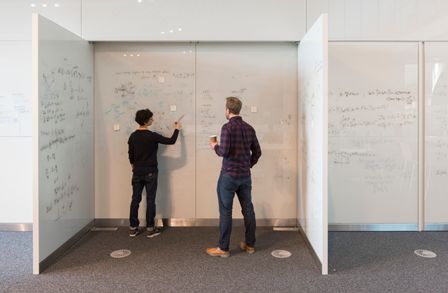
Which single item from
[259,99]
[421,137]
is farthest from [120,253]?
[421,137]

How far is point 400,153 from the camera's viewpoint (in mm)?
3916

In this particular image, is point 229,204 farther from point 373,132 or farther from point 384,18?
point 384,18

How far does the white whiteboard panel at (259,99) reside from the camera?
13.2 ft

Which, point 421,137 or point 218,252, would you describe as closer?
point 218,252

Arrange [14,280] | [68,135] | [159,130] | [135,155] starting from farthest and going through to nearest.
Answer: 1. [159,130]
2. [135,155]
3. [68,135]
4. [14,280]

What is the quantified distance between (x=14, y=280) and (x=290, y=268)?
2.14 metres

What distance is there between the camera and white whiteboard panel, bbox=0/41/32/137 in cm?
393

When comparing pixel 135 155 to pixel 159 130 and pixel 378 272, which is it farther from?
pixel 378 272

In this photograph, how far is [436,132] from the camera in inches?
154

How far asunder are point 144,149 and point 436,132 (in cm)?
315

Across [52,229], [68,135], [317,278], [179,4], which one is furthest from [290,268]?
[179,4]

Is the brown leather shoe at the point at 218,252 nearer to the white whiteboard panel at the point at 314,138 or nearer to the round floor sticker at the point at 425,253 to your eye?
the white whiteboard panel at the point at 314,138

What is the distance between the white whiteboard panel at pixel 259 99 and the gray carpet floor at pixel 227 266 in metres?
0.75

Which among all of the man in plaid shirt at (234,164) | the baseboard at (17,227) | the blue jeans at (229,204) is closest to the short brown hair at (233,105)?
the man in plaid shirt at (234,164)
